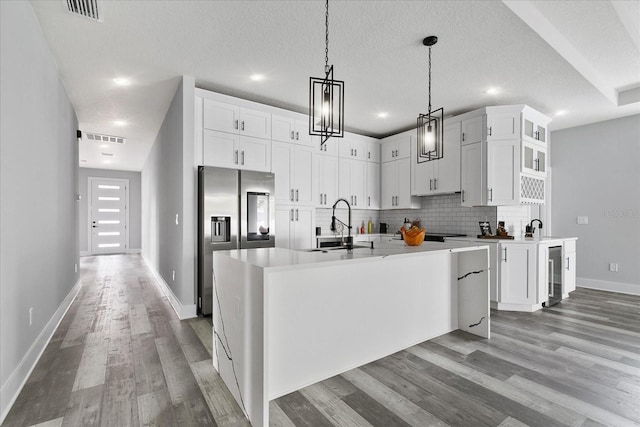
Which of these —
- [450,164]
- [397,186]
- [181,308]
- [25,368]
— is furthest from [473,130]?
[25,368]

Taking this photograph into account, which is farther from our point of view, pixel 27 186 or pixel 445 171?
pixel 445 171

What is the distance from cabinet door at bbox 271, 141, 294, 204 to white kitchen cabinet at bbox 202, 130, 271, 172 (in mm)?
103

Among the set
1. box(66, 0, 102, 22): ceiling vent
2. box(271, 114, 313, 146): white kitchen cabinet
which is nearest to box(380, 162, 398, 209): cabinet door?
box(271, 114, 313, 146): white kitchen cabinet

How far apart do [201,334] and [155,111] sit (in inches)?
139

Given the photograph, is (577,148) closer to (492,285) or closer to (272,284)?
(492,285)

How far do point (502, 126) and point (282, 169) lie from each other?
3158 millimetres

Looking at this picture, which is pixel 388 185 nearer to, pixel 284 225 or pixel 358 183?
pixel 358 183

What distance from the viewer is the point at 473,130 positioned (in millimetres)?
4645

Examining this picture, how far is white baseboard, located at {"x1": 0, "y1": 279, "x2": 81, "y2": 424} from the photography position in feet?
6.25

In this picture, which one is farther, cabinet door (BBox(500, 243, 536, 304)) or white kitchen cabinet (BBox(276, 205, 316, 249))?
white kitchen cabinet (BBox(276, 205, 316, 249))

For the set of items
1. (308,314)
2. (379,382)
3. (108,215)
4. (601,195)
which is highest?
(601,195)

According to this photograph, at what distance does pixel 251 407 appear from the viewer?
1.80 meters

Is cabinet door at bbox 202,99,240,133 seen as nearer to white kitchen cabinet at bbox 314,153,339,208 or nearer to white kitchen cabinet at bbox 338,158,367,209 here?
white kitchen cabinet at bbox 314,153,339,208

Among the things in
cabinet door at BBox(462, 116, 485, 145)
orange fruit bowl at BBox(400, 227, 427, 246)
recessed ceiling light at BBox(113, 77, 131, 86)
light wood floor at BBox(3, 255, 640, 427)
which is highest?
recessed ceiling light at BBox(113, 77, 131, 86)
